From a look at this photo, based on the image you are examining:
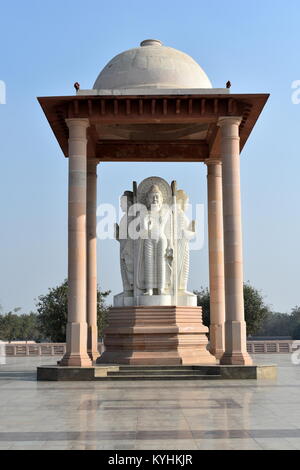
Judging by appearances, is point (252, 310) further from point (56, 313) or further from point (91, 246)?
point (91, 246)

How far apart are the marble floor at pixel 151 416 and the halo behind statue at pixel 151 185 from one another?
401 inches

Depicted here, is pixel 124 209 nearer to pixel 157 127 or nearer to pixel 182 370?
pixel 157 127

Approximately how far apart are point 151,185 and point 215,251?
472 centimetres

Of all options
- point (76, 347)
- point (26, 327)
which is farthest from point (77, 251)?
point (26, 327)

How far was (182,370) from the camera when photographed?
81.9 feet

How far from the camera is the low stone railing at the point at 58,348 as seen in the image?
48.8m

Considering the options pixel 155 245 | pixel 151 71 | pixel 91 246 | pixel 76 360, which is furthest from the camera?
pixel 91 246

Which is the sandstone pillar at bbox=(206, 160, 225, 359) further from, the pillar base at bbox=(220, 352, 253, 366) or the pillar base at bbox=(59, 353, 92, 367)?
the pillar base at bbox=(59, 353, 92, 367)

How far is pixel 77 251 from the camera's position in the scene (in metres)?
25.7

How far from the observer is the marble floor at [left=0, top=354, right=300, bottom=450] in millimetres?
10742

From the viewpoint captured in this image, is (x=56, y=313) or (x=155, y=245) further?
(x=56, y=313)

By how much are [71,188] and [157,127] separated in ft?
20.8
